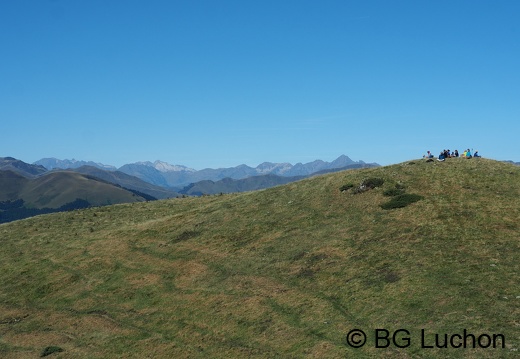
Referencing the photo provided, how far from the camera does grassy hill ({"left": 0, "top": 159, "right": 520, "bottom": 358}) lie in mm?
30844

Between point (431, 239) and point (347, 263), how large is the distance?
876 centimetres

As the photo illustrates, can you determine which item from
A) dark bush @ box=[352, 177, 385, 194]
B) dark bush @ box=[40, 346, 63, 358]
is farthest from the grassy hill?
dark bush @ box=[352, 177, 385, 194]

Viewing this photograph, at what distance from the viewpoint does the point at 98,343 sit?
121 ft

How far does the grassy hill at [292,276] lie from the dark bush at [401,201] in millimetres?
986

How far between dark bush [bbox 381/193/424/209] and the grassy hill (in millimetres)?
986

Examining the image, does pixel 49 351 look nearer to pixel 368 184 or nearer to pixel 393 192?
pixel 393 192

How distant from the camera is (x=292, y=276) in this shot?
1666 inches

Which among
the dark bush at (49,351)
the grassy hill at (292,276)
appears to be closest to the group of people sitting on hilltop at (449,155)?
the grassy hill at (292,276)

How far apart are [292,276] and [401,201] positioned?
19892 millimetres

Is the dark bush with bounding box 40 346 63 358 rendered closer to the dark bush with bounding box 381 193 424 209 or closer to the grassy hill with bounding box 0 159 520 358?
the grassy hill with bounding box 0 159 520 358

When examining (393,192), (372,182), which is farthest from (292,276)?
(372,182)

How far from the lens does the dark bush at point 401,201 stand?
53188 mm

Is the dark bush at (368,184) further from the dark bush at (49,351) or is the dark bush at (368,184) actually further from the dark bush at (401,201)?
the dark bush at (49,351)

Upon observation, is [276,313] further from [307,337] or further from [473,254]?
[473,254]
